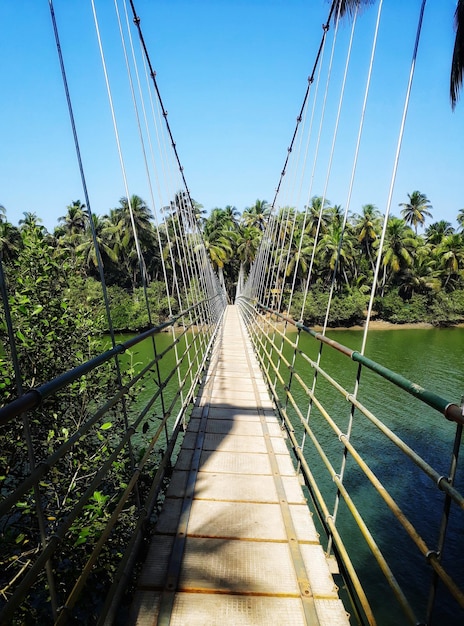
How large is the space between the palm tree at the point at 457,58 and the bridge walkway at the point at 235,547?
5.93 metres

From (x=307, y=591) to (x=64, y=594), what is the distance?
2.34 m

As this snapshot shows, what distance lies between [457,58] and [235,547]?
6809mm

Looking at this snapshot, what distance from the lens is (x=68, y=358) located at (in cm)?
361

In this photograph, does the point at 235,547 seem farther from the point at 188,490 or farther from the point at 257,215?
the point at 257,215

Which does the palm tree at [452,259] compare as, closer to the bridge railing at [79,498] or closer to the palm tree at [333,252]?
the palm tree at [333,252]

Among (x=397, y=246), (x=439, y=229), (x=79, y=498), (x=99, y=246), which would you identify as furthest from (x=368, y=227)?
(x=79, y=498)

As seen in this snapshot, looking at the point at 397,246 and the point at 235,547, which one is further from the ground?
the point at 397,246

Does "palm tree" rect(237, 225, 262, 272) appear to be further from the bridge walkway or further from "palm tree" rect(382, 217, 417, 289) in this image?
the bridge walkway

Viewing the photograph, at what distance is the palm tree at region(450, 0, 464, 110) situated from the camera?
5.21 m

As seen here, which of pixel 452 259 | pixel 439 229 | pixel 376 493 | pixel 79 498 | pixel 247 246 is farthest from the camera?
pixel 439 229

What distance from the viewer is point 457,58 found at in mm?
5410

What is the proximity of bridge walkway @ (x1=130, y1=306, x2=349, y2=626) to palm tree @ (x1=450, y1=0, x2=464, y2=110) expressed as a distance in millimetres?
5925

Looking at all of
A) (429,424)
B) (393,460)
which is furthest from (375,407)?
(393,460)

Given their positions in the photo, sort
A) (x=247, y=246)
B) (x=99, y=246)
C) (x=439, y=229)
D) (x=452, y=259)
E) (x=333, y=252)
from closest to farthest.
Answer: (x=99, y=246) < (x=333, y=252) < (x=452, y=259) < (x=247, y=246) < (x=439, y=229)
